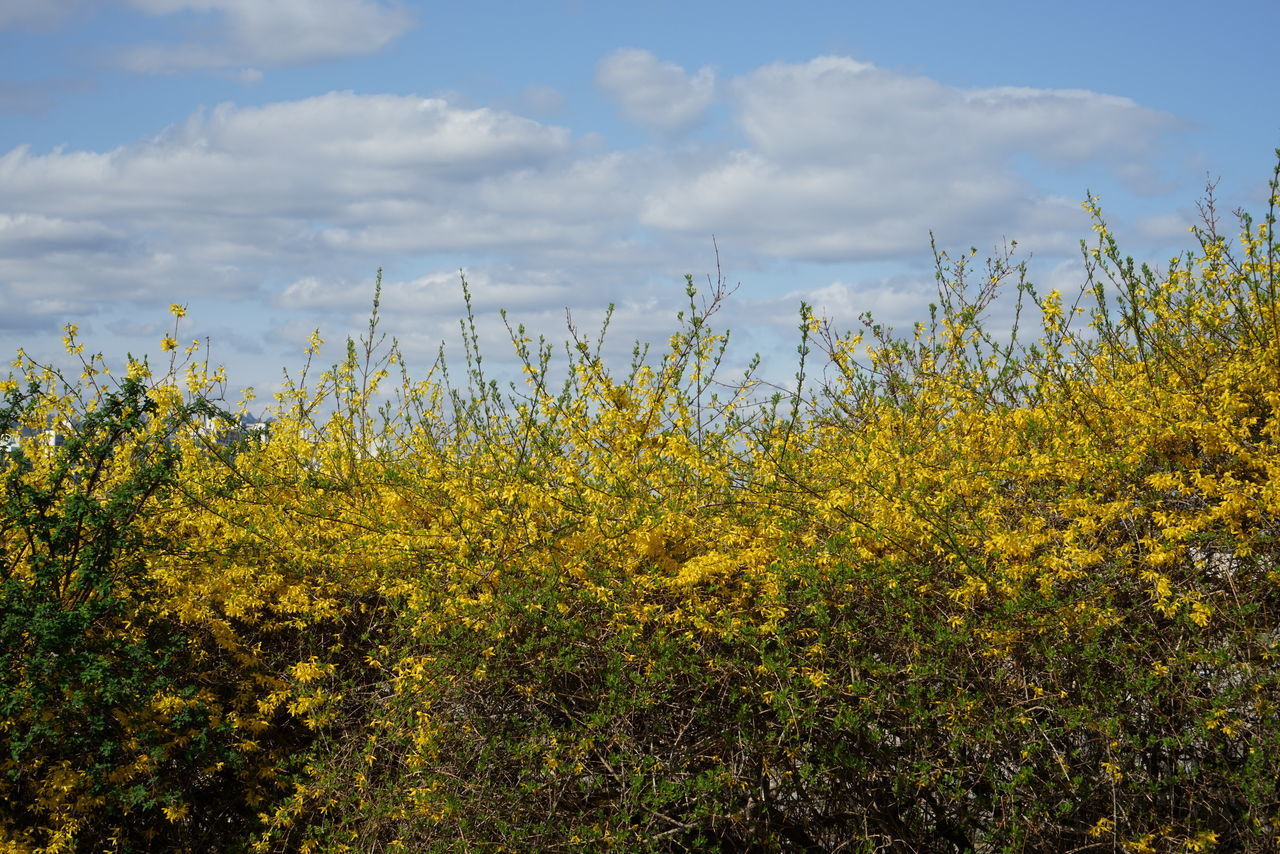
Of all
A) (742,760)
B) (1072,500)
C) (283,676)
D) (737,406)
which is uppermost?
(737,406)

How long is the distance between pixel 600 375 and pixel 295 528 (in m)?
1.72

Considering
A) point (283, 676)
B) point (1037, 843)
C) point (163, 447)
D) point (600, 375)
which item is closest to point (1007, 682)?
point (1037, 843)

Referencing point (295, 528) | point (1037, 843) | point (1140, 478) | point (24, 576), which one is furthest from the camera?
point (295, 528)

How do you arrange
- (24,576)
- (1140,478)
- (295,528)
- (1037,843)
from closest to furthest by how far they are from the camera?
(1037,843)
(1140,478)
(24,576)
(295,528)

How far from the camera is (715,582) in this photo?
4.52m

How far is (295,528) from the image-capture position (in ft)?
18.7

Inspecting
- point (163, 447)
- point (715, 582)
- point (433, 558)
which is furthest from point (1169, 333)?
point (163, 447)

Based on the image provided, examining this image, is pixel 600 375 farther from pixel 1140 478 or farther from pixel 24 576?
pixel 24 576

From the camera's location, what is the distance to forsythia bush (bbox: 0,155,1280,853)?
400 cm

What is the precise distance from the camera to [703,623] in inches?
165

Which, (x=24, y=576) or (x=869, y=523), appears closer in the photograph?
(x=869, y=523)

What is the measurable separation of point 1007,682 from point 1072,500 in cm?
71

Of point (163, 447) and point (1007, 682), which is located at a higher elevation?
point (163, 447)

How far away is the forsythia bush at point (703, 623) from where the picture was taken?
4000 mm
